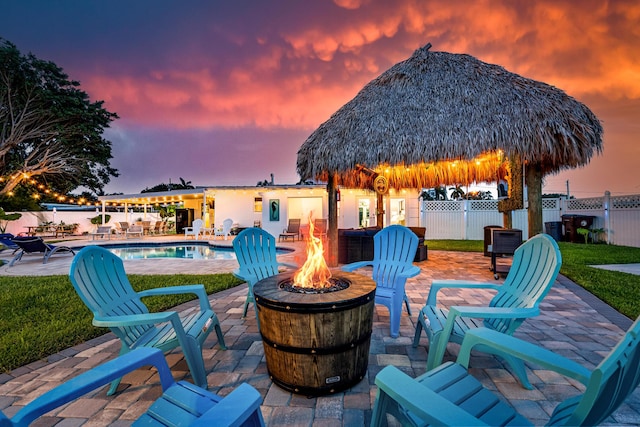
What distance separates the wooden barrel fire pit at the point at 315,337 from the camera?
1.69 metres

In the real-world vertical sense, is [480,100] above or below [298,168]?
above

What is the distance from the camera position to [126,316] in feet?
5.63

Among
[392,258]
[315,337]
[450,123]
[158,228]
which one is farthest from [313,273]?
[158,228]

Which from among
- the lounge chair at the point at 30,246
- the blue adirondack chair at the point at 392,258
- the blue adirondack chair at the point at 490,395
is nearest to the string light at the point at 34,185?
the lounge chair at the point at 30,246

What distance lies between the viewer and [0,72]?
11703mm

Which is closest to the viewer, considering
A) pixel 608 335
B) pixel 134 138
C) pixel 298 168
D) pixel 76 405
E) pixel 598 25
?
pixel 76 405

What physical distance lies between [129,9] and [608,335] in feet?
53.3

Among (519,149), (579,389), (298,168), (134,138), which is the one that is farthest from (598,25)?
(134,138)

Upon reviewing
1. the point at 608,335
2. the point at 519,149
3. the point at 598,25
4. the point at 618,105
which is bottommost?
the point at 608,335

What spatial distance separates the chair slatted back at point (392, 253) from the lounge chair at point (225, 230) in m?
11.2

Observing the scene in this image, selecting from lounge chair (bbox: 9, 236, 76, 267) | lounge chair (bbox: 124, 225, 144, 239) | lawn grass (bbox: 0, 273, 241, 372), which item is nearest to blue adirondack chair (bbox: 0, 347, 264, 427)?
lawn grass (bbox: 0, 273, 241, 372)

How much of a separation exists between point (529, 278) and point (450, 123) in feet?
13.3

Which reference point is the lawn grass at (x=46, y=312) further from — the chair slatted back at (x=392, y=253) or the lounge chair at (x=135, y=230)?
the lounge chair at (x=135, y=230)

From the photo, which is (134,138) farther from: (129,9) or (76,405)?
(76,405)
